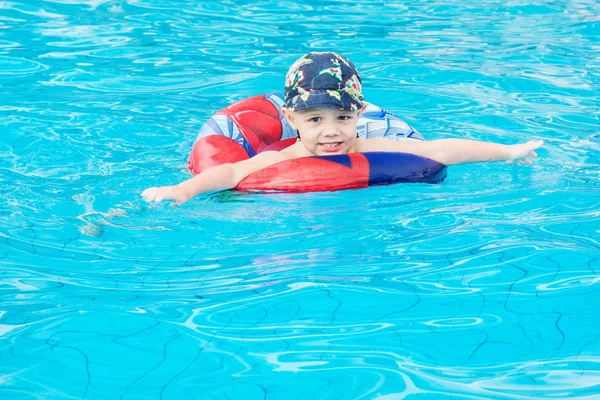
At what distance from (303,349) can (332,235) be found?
3.63 ft

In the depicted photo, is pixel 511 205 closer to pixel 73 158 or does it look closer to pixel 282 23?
pixel 73 158

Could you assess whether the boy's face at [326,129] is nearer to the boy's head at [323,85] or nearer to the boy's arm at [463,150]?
the boy's head at [323,85]

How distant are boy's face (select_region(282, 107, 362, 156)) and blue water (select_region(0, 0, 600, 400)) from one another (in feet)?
1.29

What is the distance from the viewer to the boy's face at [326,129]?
16.4 ft

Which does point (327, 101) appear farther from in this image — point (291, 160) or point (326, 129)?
point (291, 160)

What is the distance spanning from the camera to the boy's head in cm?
492

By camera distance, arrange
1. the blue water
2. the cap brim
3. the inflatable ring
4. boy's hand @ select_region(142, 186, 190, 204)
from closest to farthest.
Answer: the blue water < boy's hand @ select_region(142, 186, 190, 204) < the inflatable ring < the cap brim

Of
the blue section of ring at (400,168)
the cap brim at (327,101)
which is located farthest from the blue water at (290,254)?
the cap brim at (327,101)

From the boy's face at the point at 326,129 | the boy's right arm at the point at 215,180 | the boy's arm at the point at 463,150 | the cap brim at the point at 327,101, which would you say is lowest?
the boy's right arm at the point at 215,180

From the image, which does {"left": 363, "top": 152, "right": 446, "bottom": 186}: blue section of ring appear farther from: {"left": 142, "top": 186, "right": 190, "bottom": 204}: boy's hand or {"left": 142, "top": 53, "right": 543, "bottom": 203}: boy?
{"left": 142, "top": 186, "right": 190, "bottom": 204}: boy's hand

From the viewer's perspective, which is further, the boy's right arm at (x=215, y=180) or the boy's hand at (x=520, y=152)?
the boy's hand at (x=520, y=152)

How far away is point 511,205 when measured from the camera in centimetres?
463

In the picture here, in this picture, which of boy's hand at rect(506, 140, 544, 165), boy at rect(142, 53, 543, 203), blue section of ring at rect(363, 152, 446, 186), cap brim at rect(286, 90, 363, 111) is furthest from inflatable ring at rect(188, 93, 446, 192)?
boy's hand at rect(506, 140, 544, 165)

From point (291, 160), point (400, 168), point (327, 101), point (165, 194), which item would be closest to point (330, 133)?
point (327, 101)
